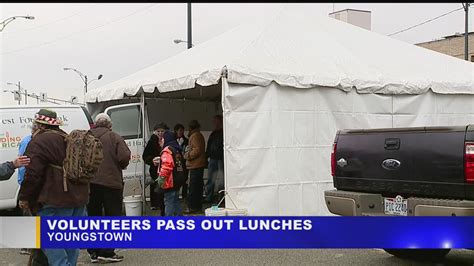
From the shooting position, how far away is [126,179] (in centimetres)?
1020

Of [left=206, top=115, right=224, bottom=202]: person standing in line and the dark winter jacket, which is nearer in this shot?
the dark winter jacket

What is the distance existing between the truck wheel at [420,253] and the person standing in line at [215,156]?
4581mm

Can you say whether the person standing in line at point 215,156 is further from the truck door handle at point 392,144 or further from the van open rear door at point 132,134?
the truck door handle at point 392,144

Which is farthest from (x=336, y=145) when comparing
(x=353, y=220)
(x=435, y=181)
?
(x=353, y=220)

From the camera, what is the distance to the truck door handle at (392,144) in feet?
18.8


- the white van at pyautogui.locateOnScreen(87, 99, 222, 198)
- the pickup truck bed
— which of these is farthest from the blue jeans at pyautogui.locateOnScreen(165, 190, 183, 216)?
the pickup truck bed

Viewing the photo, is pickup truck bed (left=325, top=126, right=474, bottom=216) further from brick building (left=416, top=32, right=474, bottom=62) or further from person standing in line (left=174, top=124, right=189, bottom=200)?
brick building (left=416, top=32, right=474, bottom=62)

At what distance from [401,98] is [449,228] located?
17.4 feet

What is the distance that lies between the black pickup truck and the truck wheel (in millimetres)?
12

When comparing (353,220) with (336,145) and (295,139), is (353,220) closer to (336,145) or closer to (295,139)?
(336,145)

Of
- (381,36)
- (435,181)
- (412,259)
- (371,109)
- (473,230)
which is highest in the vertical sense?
(381,36)

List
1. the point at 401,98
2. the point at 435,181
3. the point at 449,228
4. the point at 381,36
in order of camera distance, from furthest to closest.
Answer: the point at 381,36 < the point at 401,98 < the point at 435,181 < the point at 449,228
